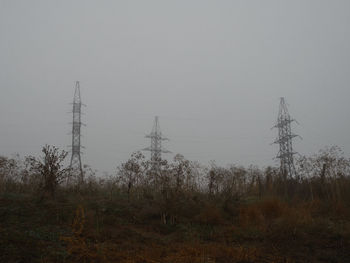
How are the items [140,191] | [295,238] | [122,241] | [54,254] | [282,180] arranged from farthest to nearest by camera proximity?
[282,180]
[140,191]
[295,238]
[122,241]
[54,254]

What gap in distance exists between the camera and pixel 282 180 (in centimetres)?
1461

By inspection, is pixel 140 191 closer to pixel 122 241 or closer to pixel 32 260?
pixel 122 241

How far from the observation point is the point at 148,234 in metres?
7.23

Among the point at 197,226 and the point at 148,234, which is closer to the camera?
the point at 148,234

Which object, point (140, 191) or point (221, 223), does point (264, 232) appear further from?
point (140, 191)

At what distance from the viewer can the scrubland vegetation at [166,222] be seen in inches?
205

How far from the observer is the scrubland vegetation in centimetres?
520

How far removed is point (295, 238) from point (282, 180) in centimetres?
808

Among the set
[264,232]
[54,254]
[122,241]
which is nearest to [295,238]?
[264,232]

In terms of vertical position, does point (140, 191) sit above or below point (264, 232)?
above

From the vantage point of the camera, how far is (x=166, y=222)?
850cm

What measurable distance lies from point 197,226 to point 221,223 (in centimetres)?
99

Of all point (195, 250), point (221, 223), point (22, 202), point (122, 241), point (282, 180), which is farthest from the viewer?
point (282, 180)

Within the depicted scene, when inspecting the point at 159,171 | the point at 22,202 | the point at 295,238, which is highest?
the point at 159,171
